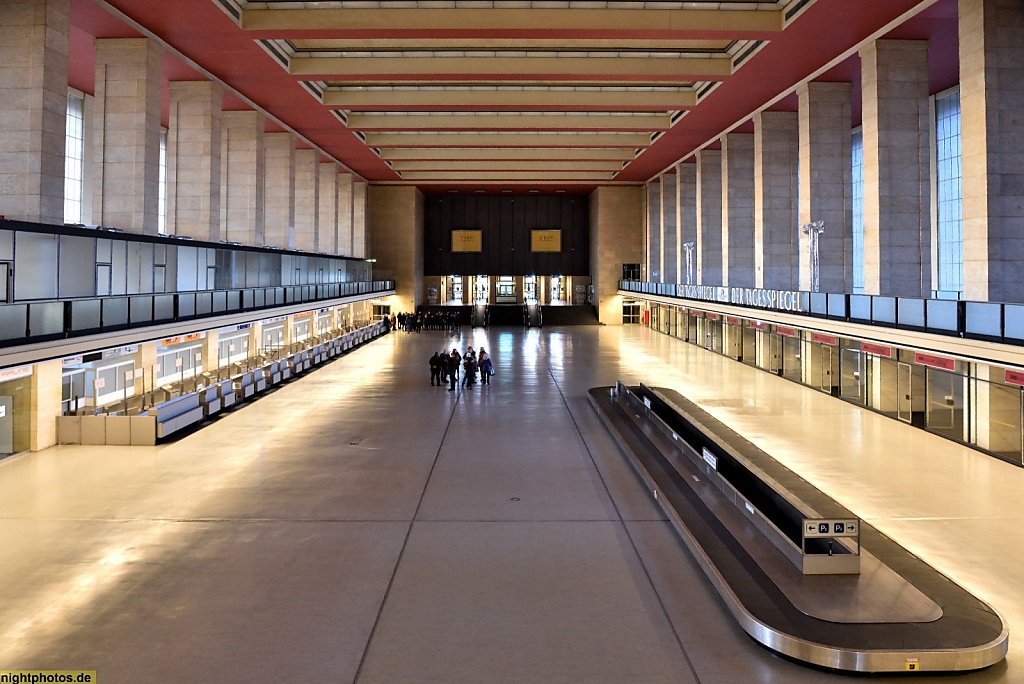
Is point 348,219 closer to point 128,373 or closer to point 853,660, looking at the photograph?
point 128,373

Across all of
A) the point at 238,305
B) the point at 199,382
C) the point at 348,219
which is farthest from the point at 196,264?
the point at 348,219

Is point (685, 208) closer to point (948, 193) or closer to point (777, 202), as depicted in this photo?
point (777, 202)

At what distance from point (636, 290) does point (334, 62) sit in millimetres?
26675

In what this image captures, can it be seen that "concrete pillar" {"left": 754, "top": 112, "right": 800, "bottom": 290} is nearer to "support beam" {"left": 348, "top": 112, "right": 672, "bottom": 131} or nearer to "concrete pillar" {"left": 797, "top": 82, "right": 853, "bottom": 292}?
"concrete pillar" {"left": 797, "top": 82, "right": 853, "bottom": 292}

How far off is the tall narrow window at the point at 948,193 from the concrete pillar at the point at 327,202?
1169 inches

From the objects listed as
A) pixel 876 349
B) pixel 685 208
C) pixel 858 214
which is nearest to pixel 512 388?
pixel 876 349

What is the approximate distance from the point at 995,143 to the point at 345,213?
38.0 meters

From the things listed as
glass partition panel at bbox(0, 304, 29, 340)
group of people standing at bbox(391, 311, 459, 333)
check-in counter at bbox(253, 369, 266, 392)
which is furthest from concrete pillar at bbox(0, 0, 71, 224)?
group of people standing at bbox(391, 311, 459, 333)

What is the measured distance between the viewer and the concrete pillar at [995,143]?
15039 millimetres

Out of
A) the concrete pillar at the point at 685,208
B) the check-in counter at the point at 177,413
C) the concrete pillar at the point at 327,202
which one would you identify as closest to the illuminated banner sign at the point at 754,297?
Answer: the concrete pillar at the point at 685,208

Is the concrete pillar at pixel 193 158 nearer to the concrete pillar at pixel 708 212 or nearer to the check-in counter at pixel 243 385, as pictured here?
the check-in counter at pixel 243 385

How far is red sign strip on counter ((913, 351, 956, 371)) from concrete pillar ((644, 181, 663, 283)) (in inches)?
1267

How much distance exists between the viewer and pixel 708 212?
123 ft

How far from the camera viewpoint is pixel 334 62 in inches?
955
